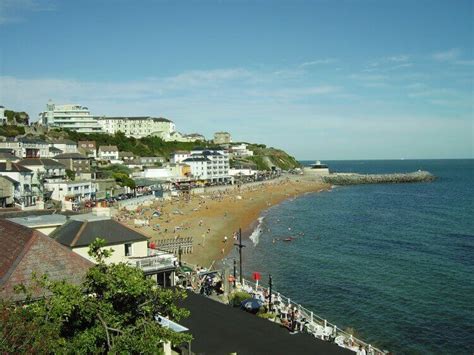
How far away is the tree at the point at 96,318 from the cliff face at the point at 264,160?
126951 millimetres

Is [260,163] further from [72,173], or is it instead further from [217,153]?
[72,173]

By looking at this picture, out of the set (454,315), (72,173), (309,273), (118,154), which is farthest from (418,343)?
(118,154)

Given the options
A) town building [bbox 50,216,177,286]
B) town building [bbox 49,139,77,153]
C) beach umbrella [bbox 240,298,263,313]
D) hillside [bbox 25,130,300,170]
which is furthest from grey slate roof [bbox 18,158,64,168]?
beach umbrella [bbox 240,298,263,313]

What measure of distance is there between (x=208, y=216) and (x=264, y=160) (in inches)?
4219

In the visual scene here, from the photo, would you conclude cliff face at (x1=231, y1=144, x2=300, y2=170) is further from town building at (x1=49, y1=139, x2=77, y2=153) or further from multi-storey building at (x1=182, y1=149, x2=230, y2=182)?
town building at (x1=49, y1=139, x2=77, y2=153)

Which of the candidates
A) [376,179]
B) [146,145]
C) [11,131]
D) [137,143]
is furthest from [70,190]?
[376,179]

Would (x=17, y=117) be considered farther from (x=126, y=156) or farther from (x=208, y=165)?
(x=208, y=165)

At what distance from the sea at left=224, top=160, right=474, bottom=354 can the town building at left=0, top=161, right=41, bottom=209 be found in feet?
91.7

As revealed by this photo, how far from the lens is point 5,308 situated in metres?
9.49

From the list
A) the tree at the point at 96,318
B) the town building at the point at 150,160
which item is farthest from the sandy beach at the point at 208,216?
the tree at the point at 96,318

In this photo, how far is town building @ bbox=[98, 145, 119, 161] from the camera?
10576 centimetres

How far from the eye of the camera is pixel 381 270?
122 ft

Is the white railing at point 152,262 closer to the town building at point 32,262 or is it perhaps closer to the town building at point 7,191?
the town building at point 32,262

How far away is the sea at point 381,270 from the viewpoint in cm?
2528
